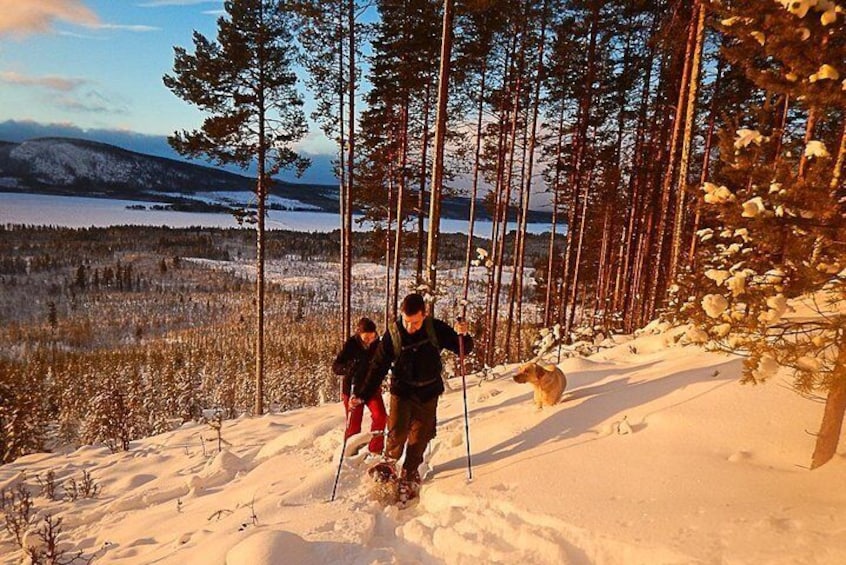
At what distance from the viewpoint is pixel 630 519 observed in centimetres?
337

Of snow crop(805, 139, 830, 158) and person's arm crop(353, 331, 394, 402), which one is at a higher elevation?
snow crop(805, 139, 830, 158)

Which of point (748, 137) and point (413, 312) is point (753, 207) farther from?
point (413, 312)

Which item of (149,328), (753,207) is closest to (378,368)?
(753,207)

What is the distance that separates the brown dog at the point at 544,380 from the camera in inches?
233

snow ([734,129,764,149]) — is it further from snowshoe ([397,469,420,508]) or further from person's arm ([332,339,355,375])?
person's arm ([332,339,355,375])

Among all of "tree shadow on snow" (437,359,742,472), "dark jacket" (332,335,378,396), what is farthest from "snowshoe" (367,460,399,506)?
"dark jacket" (332,335,378,396)

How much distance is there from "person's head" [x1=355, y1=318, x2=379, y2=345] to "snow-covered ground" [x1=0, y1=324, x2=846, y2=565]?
1356 millimetres

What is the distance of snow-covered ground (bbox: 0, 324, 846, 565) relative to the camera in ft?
10.4

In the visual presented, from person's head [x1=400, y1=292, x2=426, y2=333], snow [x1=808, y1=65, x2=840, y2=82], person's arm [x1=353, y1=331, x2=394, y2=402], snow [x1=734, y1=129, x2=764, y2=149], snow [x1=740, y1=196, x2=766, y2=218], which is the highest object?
snow [x1=808, y1=65, x2=840, y2=82]

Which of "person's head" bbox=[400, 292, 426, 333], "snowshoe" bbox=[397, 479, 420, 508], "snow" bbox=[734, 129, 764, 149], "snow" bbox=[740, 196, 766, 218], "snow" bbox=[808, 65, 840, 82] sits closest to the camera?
"snow" bbox=[808, 65, 840, 82]

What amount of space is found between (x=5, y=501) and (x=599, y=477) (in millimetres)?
10858

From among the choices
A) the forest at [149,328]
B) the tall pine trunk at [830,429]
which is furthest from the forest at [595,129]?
the forest at [149,328]

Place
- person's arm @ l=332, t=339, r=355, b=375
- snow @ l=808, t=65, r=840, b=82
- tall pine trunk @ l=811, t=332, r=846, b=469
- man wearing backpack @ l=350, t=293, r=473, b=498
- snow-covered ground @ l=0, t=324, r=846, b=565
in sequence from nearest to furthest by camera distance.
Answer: snow @ l=808, t=65, r=840, b=82
snow-covered ground @ l=0, t=324, r=846, b=565
tall pine trunk @ l=811, t=332, r=846, b=469
man wearing backpack @ l=350, t=293, r=473, b=498
person's arm @ l=332, t=339, r=355, b=375

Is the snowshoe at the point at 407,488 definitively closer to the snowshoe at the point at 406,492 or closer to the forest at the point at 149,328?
the snowshoe at the point at 406,492
